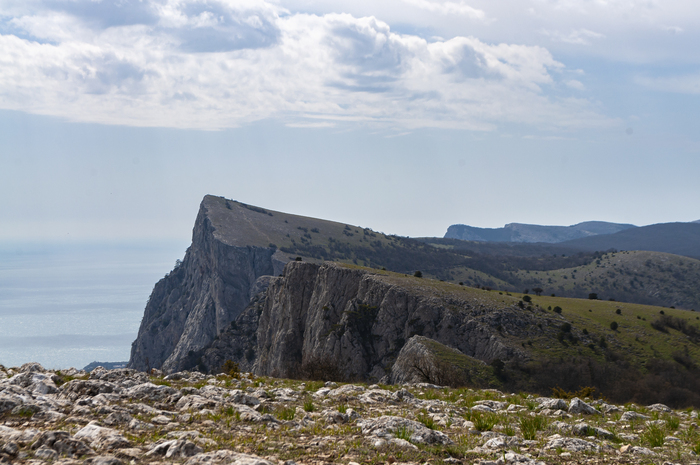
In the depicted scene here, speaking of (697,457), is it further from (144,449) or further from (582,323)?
(582,323)

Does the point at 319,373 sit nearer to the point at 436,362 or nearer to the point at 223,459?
the point at 436,362

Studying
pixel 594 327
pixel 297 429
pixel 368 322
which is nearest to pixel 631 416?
pixel 297 429

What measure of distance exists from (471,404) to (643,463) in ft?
27.2

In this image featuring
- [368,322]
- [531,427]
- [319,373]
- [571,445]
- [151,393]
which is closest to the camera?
[571,445]

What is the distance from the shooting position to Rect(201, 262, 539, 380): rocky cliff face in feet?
251

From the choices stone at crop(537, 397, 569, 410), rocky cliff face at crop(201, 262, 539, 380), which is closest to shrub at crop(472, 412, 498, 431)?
stone at crop(537, 397, 569, 410)

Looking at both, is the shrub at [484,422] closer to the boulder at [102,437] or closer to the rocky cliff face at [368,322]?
the boulder at [102,437]

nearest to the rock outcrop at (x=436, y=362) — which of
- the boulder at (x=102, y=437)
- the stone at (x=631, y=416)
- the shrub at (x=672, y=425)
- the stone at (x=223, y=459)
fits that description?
the stone at (x=631, y=416)

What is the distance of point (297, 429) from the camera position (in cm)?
1227

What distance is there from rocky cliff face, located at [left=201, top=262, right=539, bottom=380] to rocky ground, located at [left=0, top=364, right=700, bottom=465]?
159ft

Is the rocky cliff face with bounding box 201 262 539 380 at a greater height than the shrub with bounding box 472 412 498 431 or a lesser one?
lesser

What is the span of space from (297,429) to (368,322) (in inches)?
2912

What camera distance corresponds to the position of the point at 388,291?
86562mm

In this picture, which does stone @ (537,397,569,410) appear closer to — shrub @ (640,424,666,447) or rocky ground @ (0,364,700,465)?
rocky ground @ (0,364,700,465)
